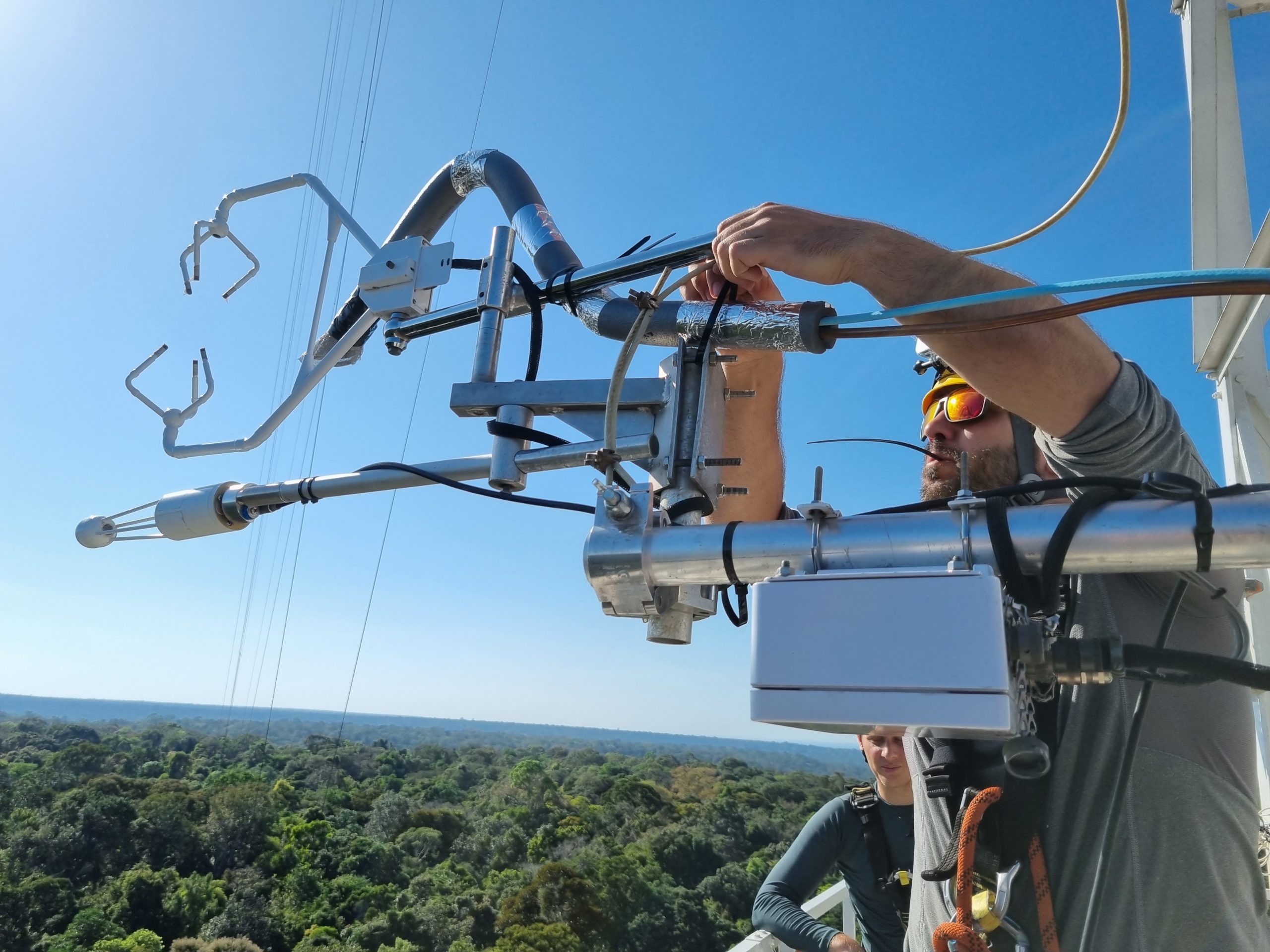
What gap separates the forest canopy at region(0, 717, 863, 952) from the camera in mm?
15844

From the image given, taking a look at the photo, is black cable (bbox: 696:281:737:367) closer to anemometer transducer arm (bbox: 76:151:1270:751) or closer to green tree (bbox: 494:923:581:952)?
anemometer transducer arm (bbox: 76:151:1270:751)

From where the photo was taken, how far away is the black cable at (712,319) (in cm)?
81

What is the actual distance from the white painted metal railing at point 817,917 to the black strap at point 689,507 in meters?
2.12

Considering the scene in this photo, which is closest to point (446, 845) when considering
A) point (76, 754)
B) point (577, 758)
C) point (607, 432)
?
point (577, 758)

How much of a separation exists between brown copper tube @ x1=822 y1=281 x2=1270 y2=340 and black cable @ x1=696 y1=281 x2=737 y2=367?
117mm

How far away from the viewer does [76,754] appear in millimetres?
17297

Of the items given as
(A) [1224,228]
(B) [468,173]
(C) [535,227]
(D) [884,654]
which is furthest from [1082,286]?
(A) [1224,228]

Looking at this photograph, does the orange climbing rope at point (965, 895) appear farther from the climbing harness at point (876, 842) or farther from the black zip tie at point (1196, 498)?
the climbing harness at point (876, 842)

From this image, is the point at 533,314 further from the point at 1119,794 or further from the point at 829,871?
the point at 829,871

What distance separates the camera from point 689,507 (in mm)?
784

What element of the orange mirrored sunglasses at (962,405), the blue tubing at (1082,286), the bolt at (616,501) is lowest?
the bolt at (616,501)

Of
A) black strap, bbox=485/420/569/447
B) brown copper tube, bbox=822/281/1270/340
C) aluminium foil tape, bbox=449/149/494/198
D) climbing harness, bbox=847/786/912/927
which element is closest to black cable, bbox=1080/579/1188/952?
brown copper tube, bbox=822/281/1270/340

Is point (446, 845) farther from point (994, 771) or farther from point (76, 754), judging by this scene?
point (994, 771)

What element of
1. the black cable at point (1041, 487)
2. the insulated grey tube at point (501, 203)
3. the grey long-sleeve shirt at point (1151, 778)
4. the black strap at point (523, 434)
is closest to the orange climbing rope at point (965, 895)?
the grey long-sleeve shirt at point (1151, 778)
